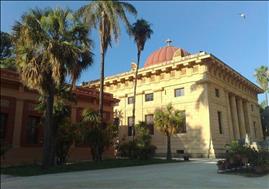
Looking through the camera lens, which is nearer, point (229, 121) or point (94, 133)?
point (94, 133)

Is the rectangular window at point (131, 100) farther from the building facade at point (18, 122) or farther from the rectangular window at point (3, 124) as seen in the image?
the rectangular window at point (3, 124)

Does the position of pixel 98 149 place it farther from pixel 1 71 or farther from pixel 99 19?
pixel 99 19

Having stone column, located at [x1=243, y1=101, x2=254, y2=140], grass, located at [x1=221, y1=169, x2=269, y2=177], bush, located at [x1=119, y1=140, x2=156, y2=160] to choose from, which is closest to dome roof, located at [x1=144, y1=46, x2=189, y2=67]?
stone column, located at [x1=243, y1=101, x2=254, y2=140]

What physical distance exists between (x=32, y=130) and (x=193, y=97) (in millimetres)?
17892

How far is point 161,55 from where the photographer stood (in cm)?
4153

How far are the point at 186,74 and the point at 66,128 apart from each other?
1839 cm

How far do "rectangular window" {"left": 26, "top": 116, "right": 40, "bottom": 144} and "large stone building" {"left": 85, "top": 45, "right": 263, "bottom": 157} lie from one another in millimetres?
9117

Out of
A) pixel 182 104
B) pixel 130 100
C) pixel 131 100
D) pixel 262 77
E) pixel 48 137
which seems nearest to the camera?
pixel 48 137

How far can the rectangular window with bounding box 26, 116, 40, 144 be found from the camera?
21.1m

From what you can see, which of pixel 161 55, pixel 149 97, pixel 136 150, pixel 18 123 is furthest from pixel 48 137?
pixel 161 55

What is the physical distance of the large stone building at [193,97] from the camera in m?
31.3

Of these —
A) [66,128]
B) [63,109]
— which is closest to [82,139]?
[66,128]

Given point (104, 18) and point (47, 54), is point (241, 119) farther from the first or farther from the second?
point (47, 54)

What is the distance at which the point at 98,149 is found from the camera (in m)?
20.1
